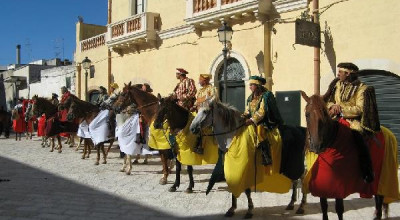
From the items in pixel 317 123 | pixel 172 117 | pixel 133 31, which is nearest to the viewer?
pixel 317 123

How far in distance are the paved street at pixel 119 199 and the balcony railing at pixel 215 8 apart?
18.1ft

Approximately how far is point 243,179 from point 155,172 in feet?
17.3

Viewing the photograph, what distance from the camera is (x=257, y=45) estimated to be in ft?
46.2

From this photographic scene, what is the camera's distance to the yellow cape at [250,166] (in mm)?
6106

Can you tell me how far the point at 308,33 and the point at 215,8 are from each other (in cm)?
448

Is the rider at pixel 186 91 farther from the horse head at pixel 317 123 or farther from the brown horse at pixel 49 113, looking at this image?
the brown horse at pixel 49 113

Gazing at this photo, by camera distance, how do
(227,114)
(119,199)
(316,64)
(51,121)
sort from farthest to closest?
1. (51,121)
2. (316,64)
3. (119,199)
4. (227,114)

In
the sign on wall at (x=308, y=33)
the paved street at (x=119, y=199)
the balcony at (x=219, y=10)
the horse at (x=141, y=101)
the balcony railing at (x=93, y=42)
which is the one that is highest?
the balcony railing at (x=93, y=42)

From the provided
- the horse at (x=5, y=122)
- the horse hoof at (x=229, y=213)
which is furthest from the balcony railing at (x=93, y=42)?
the horse hoof at (x=229, y=213)

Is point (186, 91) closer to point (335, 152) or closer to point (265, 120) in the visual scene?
point (265, 120)

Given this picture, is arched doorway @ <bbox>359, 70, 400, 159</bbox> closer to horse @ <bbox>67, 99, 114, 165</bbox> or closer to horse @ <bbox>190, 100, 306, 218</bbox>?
horse @ <bbox>190, 100, 306, 218</bbox>

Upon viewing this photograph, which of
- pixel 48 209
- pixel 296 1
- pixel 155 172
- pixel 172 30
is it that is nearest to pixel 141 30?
pixel 172 30

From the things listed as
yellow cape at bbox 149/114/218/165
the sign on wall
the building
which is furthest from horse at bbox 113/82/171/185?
the building

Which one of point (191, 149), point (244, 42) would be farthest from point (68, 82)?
point (191, 149)
